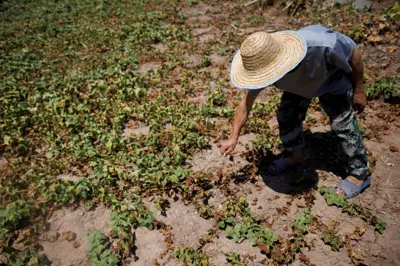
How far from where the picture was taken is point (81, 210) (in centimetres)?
356

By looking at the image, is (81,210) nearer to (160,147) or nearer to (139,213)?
(139,213)

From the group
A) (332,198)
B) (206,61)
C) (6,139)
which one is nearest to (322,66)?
(332,198)

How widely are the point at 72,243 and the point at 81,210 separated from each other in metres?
0.42

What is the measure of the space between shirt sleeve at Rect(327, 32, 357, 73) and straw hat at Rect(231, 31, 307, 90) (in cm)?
31

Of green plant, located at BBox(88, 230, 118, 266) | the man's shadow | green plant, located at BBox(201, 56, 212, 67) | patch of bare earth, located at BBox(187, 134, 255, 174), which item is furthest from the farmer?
green plant, located at BBox(201, 56, 212, 67)

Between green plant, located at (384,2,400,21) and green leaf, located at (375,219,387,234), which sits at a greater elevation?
green plant, located at (384,2,400,21)

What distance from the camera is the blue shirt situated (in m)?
2.53

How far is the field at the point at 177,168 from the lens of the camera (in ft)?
10.1

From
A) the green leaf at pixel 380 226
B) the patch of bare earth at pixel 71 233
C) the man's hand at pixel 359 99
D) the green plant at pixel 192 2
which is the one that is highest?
the man's hand at pixel 359 99

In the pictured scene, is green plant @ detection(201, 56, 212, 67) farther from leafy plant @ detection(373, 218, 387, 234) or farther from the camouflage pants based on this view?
leafy plant @ detection(373, 218, 387, 234)

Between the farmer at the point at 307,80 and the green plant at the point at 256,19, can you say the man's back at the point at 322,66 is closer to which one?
the farmer at the point at 307,80

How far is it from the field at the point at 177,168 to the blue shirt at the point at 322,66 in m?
1.27

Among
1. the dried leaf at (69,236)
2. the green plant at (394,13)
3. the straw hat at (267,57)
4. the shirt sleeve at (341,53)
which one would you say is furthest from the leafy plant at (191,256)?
the green plant at (394,13)

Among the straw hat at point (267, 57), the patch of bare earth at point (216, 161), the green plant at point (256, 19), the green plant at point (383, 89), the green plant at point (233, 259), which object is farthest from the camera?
the green plant at point (256, 19)
